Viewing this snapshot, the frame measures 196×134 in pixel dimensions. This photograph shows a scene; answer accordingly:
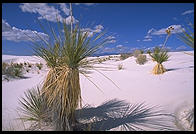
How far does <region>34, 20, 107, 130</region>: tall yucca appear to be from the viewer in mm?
2449

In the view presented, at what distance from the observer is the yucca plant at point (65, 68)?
245cm

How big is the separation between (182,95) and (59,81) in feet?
11.6

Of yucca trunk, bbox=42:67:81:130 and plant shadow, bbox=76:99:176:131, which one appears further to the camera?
plant shadow, bbox=76:99:176:131

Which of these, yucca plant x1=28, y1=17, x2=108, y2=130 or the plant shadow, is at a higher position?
yucca plant x1=28, y1=17, x2=108, y2=130

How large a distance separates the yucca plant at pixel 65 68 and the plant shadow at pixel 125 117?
47cm

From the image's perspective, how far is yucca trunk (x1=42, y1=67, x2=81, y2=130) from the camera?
2494 mm

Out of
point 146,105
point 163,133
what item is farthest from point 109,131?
point 146,105

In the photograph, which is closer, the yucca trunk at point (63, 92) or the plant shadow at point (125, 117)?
the yucca trunk at point (63, 92)

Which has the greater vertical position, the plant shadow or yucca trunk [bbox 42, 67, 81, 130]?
yucca trunk [bbox 42, 67, 81, 130]

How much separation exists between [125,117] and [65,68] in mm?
1537

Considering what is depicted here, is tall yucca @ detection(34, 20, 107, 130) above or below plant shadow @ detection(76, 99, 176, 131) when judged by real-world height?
above

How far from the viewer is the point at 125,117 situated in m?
3.26

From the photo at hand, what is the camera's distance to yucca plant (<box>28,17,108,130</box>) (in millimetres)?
2449

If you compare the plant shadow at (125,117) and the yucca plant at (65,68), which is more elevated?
the yucca plant at (65,68)
